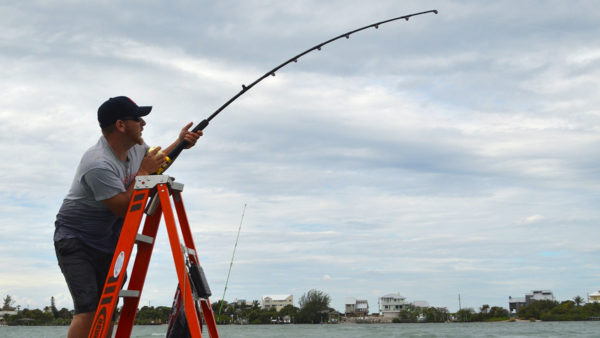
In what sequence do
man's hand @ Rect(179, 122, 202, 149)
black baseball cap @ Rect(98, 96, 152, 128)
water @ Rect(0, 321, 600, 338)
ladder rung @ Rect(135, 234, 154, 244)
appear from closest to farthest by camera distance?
ladder rung @ Rect(135, 234, 154, 244) < black baseball cap @ Rect(98, 96, 152, 128) < man's hand @ Rect(179, 122, 202, 149) < water @ Rect(0, 321, 600, 338)

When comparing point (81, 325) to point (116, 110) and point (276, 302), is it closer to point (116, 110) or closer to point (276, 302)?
point (116, 110)

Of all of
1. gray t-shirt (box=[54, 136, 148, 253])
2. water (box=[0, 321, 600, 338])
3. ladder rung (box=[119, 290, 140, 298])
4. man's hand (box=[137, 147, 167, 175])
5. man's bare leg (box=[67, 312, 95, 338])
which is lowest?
water (box=[0, 321, 600, 338])

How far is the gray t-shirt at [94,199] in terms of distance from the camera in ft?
9.24

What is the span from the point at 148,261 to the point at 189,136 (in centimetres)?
78

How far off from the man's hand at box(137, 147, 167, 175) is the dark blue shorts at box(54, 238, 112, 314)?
497mm

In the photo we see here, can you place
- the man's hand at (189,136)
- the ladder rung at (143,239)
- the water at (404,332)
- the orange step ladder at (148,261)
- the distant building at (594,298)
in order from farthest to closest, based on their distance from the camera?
the distant building at (594,298) → the water at (404,332) → the man's hand at (189,136) → the ladder rung at (143,239) → the orange step ladder at (148,261)

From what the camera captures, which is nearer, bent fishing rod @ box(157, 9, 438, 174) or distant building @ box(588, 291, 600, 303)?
bent fishing rod @ box(157, 9, 438, 174)

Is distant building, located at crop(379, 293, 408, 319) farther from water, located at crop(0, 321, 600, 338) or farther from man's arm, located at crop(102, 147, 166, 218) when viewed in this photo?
man's arm, located at crop(102, 147, 166, 218)

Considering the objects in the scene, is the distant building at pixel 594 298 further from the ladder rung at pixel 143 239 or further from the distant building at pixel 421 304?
the ladder rung at pixel 143 239

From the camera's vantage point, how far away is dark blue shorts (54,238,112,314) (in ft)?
9.34

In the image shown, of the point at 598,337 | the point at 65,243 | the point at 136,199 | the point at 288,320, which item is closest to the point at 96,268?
the point at 65,243

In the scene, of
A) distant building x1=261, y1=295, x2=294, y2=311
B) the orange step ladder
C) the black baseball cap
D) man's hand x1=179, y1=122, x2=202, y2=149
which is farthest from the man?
distant building x1=261, y1=295, x2=294, y2=311

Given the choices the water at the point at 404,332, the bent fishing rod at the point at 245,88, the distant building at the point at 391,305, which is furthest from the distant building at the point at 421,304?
the bent fishing rod at the point at 245,88

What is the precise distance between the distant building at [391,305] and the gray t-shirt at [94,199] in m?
133
